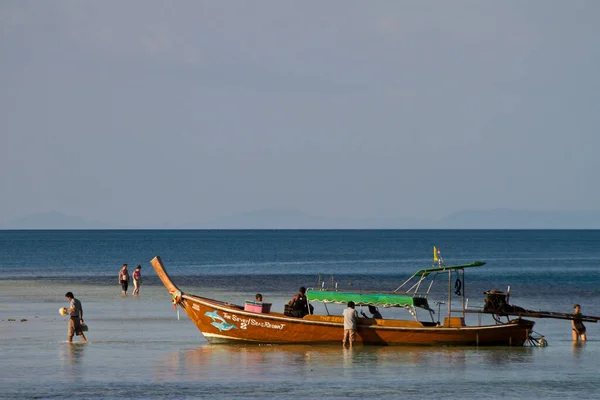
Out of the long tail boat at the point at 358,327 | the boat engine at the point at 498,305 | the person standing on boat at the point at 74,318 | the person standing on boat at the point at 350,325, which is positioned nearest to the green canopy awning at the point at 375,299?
the long tail boat at the point at 358,327

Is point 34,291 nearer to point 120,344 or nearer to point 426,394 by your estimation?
point 120,344

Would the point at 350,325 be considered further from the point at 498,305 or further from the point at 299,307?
the point at 498,305

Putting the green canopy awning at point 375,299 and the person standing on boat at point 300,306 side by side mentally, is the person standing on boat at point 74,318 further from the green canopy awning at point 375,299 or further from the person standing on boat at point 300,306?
the green canopy awning at point 375,299

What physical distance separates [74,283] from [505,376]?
44.8 meters

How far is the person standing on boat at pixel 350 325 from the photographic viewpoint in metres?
29.0

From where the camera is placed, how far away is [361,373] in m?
25.1

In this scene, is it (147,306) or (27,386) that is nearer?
(27,386)

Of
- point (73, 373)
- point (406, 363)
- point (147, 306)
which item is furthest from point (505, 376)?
point (147, 306)

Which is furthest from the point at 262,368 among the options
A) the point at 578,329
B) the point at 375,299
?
the point at 578,329

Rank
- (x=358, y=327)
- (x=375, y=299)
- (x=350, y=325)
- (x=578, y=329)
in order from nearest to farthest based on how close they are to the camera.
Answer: (x=350, y=325) → (x=358, y=327) → (x=375, y=299) → (x=578, y=329)

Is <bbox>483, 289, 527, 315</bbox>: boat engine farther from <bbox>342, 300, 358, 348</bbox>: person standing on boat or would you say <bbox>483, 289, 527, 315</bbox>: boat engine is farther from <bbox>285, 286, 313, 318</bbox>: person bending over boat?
<bbox>285, 286, 313, 318</bbox>: person bending over boat

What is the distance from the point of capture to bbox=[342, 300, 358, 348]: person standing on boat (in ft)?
95.2

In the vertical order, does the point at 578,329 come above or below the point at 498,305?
below

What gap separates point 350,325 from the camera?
29.2 meters
